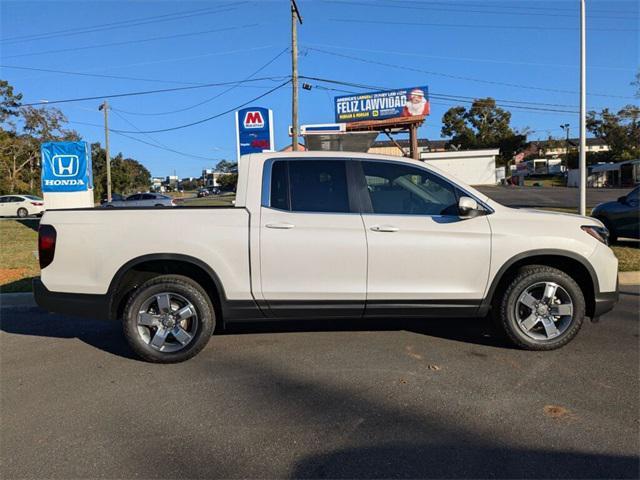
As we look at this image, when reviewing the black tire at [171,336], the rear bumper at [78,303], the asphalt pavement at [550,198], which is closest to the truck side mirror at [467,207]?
the black tire at [171,336]

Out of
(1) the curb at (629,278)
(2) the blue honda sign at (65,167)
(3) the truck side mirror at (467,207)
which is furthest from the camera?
(2) the blue honda sign at (65,167)

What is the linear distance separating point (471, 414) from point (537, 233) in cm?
195

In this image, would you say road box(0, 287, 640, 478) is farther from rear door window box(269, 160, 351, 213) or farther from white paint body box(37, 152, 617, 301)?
rear door window box(269, 160, 351, 213)

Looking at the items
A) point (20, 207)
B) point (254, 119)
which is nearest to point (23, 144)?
point (20, 207)

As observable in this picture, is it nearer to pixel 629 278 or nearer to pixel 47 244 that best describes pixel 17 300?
pixel 47 244

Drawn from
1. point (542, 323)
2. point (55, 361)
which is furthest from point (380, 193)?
point (55, 361)

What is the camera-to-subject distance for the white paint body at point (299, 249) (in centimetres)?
452

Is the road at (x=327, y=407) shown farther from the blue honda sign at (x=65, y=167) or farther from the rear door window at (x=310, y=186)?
the blue honda sign at (x=65, y=167)

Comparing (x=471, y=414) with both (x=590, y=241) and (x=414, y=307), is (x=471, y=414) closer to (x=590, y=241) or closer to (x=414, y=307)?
(x=414, y=307)

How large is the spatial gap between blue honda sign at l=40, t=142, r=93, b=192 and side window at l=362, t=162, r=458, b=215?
15.5 metres

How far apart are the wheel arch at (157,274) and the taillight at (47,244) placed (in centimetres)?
62

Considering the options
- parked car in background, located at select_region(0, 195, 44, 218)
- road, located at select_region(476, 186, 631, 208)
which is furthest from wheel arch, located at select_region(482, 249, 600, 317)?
parked car in background, located at select_region(0, 195, 44, 218)

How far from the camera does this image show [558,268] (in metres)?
4.96

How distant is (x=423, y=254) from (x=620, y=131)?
73660 millimetres
